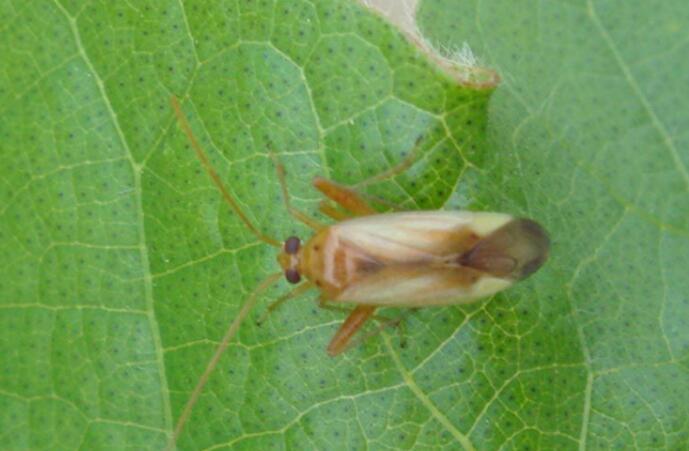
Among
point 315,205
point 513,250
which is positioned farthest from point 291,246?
point 513,250

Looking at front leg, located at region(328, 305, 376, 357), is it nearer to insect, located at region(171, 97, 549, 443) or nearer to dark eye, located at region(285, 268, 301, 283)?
insect, located at region(171, 97, 549, 443)

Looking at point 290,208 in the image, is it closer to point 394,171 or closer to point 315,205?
point 315,205

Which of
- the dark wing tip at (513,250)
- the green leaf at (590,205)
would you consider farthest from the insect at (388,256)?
the green leaf at (590,205)

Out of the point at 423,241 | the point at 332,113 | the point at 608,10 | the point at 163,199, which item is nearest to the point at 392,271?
the point at 423,241

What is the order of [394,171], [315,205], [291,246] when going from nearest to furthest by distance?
[394,171] < [291,246] < [315,205]

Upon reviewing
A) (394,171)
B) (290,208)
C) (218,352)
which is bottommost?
(218,352)

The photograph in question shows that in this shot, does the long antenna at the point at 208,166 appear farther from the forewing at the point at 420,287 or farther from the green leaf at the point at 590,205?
the green leaf at the point at 590,205

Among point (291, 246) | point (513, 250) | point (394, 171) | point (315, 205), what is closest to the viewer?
point (513, 250)

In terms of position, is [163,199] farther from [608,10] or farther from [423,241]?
[608,10]
